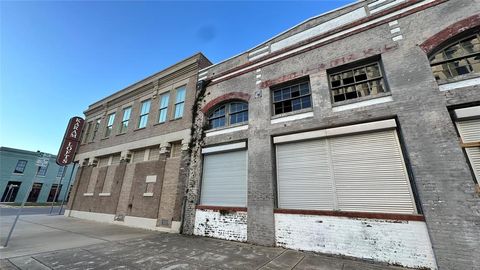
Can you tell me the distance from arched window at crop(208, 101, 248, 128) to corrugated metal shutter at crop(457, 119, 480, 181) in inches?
291

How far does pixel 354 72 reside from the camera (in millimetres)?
7871

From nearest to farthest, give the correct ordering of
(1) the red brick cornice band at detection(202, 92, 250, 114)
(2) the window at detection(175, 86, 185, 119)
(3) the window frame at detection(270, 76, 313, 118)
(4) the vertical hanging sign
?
(3) the window frame at detection(270, 76, 313, 118)
(1) the red brick cornice band at detection(202, 92, 250, 114)
(2) the window at detection(175, 86, 185, 119)
(4) the vertical hanging sign

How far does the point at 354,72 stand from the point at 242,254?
25.7 ft

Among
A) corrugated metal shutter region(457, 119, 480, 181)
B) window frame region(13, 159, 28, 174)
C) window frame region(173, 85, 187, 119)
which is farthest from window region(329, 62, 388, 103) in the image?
window frame region(13, 159, 28, 174)

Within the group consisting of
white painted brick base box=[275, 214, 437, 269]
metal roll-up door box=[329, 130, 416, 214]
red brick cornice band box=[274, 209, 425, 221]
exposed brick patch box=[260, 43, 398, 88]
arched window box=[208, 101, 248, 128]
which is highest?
exposed brick patch box=[260, 43, 398, 88]

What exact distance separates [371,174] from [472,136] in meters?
2.70

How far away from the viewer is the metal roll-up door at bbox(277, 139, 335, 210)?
7090 mm

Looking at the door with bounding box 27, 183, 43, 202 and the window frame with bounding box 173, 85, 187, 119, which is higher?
the window frame with bounding box 173, 85, 187, 119

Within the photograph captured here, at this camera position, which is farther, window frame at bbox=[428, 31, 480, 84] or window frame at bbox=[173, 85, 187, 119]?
window frame at bbox=[173, 85, 187, 119]

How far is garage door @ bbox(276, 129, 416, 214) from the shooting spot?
20.1 ft

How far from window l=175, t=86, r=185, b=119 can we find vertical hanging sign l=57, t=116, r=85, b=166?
40.8 ft

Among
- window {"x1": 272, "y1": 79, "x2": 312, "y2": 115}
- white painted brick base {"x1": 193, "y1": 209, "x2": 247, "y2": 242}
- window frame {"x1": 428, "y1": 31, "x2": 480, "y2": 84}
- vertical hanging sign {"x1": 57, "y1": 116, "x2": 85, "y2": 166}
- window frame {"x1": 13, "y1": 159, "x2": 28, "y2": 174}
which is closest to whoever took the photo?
window frame {"x1": 428, "y1": 31, "x2": 480, "y2": 84}

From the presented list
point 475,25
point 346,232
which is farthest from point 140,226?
point 475,25

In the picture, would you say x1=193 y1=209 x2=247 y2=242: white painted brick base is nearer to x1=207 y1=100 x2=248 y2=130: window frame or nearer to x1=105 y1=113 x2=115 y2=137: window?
x1=207 y1=100 x2=248 y2=130: window frame
